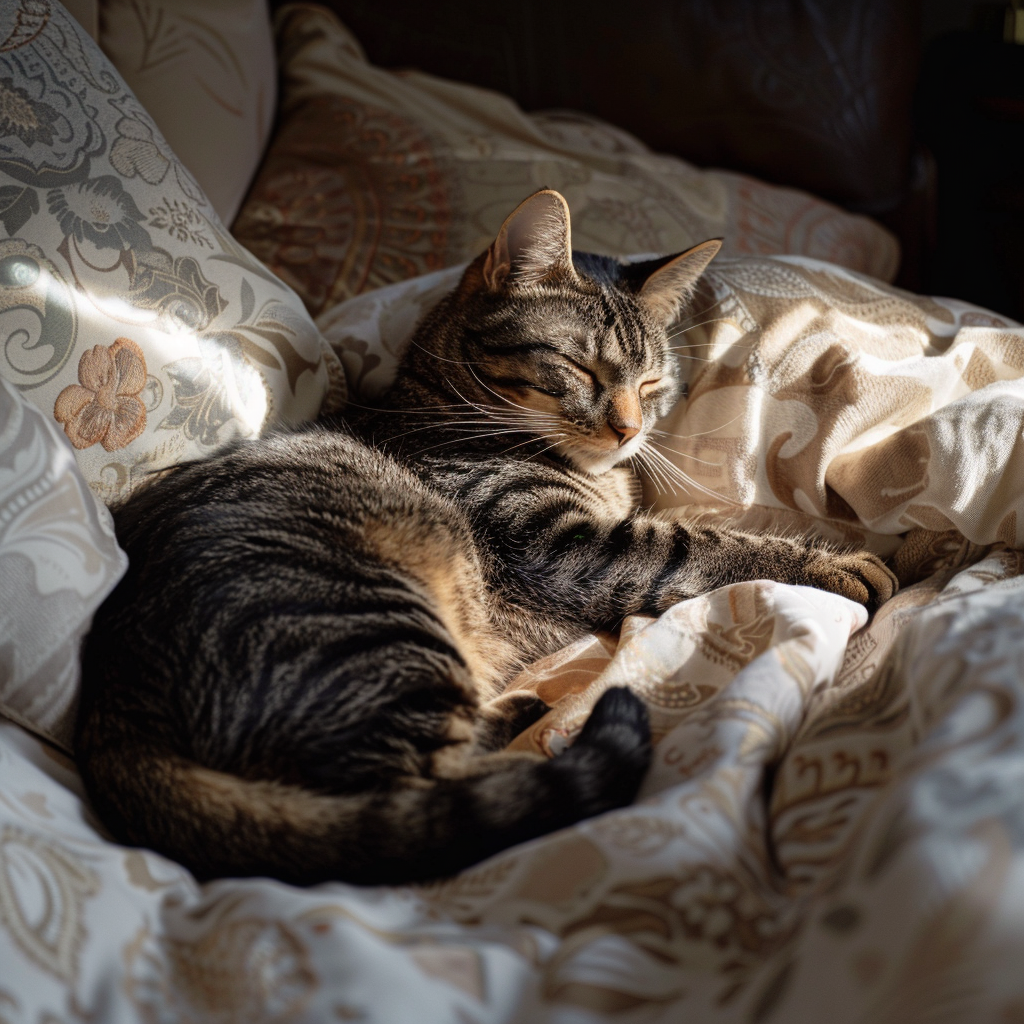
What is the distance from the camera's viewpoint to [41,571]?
0.75 meters

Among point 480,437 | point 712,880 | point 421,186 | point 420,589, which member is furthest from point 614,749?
point 421,186

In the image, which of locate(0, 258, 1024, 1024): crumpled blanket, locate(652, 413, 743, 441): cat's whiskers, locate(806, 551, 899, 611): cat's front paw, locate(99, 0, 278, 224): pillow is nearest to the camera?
locate(0, 258, 1024, 1024): crumpled blanket

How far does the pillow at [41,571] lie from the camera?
740 mm

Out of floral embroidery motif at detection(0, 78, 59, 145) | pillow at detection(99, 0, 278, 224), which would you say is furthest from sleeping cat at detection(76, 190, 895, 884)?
pillow at detection(99, 0, 278, 224)

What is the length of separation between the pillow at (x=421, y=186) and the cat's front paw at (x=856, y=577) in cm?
74

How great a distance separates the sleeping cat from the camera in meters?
0.69

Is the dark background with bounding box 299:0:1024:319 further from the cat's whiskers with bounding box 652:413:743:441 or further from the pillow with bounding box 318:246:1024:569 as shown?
the cat's whiskers with bounding box 652:413:743:441

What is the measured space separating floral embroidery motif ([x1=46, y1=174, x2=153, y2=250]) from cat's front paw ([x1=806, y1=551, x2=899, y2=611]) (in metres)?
0.98

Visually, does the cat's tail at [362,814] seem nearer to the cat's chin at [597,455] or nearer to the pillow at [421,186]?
the cat's chin at [597,455]

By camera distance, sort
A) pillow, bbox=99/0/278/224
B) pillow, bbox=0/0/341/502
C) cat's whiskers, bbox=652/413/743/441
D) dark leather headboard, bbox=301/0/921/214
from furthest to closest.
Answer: dark leather headboard, bbox=301/0/921/214 → pillow, bbox=99/0/278/224 → cat's whiskers, bbox=652/413/743/441 → pillow, bbox=0/0/341/502

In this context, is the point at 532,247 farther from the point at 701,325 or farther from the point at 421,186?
the point at 421,186

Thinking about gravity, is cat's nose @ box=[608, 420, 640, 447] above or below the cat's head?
below

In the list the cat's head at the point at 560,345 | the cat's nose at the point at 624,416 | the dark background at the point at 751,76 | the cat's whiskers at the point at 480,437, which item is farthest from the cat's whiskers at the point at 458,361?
the dark background at the point at 751,76

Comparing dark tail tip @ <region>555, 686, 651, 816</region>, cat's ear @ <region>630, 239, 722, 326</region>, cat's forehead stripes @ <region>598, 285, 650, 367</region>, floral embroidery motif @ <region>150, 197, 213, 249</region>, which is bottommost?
dark tail tip @ <region>555, 686, 651, 816</region>
